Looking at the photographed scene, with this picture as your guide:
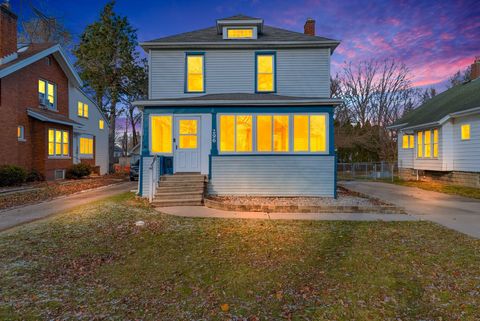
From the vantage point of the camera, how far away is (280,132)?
1212cm

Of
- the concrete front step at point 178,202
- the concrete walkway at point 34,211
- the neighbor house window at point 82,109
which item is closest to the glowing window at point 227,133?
the concrete front step at point 178,202

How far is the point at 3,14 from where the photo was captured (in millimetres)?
16234

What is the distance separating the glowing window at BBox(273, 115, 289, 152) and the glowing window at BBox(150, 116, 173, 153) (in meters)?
4.30

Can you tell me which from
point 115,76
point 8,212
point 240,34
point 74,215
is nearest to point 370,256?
point 74,215

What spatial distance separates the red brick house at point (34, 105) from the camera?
15.7 meters

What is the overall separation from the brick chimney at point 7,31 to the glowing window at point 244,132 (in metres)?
14.3

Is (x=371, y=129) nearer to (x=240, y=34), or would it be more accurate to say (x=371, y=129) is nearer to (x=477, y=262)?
(x=240, y=34)

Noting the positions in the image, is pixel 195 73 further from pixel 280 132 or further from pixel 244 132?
pixel 280 132

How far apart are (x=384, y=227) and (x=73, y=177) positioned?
63.6ft

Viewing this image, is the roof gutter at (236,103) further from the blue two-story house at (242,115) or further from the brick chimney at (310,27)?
the brick chimney at (310,27)

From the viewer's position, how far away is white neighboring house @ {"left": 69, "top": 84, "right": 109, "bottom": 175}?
22188 mm

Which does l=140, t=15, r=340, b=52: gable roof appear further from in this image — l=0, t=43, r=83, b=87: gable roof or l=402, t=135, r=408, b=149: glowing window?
l=402, t=135, r=408, b=149: glowing window

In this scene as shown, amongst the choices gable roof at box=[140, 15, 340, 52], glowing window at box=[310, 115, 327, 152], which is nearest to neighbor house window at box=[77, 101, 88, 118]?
gable roof at box=[140, 15, 340, 52]

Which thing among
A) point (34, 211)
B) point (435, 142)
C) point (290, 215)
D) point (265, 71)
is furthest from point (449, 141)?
point (34, 211)
